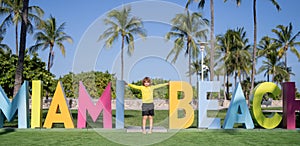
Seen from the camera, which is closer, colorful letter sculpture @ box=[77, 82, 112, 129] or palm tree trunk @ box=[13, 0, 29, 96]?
colorful letter sculpture @ box=[77, 82, 112, 129]

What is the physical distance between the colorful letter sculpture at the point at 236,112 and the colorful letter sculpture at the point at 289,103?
1.27 meters

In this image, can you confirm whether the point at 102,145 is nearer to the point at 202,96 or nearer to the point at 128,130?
the point at 128,130

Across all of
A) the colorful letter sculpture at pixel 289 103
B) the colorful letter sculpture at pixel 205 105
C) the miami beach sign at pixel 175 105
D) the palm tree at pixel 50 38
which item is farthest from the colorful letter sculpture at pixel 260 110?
the palm tree at pixel 50 38

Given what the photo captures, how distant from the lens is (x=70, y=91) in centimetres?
4359

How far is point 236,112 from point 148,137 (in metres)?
3.54

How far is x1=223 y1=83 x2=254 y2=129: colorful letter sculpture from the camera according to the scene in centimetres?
1195

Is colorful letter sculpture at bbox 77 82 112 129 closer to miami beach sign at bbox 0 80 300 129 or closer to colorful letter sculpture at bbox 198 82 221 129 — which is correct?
miami beach sign at bbox 0 80 300 129

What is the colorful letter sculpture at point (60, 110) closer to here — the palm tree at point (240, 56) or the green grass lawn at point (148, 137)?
the green grass lawn at point (148, 137)

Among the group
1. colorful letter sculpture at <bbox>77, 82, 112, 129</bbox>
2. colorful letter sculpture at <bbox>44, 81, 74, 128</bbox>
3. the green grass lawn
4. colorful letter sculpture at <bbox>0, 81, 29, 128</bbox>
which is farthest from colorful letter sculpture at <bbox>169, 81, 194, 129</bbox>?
colorful letter sculpture at <bbox>0, 81, 29, 128</bbox>

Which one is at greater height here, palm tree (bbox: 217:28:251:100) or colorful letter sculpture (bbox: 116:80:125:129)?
palm tree (bbox: 217:28:251:100)

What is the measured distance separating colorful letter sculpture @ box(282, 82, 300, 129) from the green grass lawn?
394mm

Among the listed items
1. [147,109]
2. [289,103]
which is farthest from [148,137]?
[289,103]

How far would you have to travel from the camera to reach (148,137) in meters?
10.2

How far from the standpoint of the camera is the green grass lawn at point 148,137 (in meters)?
9.40
